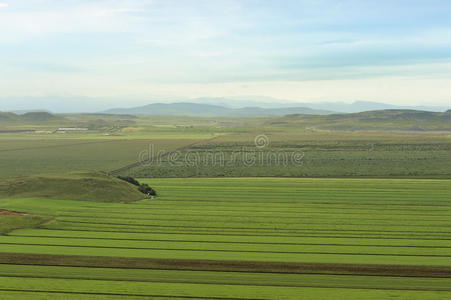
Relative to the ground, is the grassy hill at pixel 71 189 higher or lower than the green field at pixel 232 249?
higher

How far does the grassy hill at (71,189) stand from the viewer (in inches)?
1684

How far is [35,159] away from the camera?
271 ft

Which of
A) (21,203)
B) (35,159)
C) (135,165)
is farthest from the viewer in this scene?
(35,159)

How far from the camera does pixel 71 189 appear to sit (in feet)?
144

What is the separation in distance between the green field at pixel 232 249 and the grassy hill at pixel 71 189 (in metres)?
1.99

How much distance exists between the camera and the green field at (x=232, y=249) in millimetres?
21891

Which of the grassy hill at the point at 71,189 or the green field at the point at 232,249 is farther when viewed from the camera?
the grassy hill at the point at 71,189

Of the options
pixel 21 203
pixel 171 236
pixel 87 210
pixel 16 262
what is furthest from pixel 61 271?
pixel 21 203

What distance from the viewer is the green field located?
71.8ft

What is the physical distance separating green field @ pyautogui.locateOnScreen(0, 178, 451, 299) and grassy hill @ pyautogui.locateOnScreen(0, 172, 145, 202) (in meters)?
1.99

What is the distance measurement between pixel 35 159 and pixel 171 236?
6219 cm

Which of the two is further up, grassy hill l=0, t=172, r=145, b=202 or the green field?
grassy hill l=0, t=172, r=145, b=202

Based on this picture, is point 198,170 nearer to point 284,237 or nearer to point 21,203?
point 21,203

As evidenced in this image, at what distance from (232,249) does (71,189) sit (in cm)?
2359
